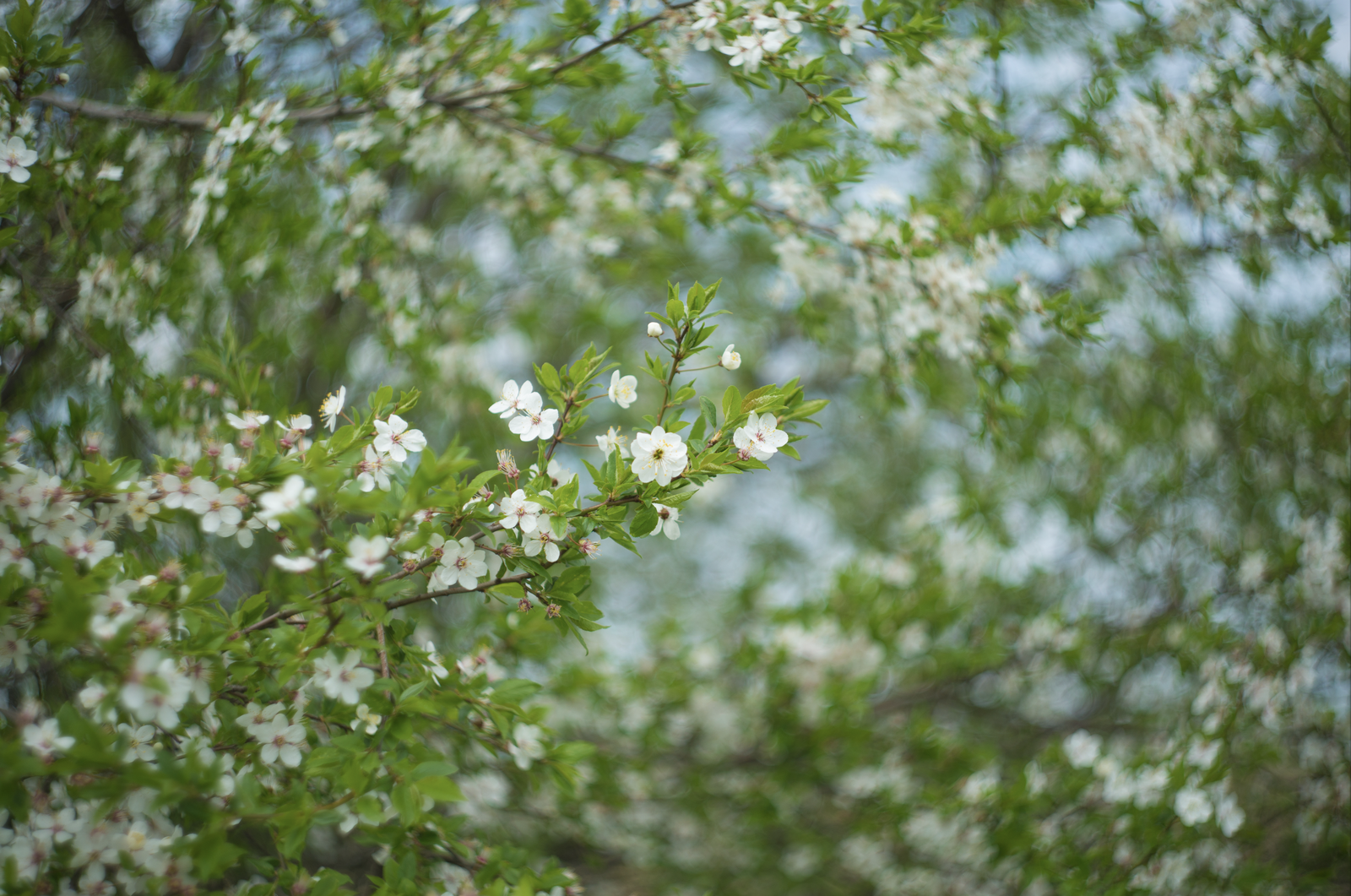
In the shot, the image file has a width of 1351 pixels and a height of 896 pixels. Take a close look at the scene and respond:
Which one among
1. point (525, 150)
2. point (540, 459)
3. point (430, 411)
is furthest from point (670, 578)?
point (540, 459)

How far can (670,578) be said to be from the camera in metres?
7.43

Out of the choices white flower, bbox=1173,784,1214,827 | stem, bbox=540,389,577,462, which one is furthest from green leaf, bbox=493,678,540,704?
white flower, bbox=1173,784,1214,827

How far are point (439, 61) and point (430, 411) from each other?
7.43 ft

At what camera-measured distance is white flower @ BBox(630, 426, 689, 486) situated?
62.4 inches

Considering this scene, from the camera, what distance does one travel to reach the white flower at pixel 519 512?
1602mm

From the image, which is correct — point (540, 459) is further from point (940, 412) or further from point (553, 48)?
point (940, 412)

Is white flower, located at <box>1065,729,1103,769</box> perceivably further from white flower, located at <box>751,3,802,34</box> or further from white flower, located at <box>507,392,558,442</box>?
white flower, located at <box>751,3,802,34</box>

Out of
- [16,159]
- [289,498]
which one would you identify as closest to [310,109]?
[16,159]

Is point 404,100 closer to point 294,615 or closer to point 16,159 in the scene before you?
point 16,159

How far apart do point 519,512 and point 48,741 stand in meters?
1.02

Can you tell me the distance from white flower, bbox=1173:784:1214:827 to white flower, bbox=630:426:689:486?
215cm

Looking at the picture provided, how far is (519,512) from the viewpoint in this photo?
162cm

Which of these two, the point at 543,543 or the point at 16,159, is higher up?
the point at 16,159

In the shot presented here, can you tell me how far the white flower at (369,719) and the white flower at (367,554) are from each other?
0.32 meters
